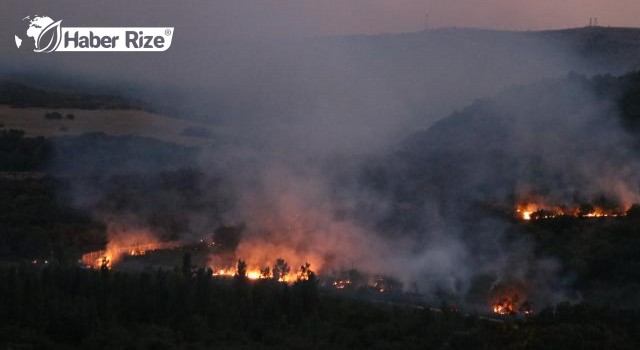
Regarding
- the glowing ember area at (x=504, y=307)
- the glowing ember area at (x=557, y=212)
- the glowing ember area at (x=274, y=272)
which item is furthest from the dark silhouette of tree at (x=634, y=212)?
the glowing ember area at (x=274, y=272)

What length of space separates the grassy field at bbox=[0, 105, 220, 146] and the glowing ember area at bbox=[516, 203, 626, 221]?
1788 centimetres

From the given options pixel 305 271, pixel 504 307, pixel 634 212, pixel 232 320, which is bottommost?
pixel 232 320

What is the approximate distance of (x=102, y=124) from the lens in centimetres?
4531

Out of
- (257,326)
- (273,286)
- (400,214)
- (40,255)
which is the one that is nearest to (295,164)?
(400,214)

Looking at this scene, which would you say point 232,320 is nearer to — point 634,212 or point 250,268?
point 250,268

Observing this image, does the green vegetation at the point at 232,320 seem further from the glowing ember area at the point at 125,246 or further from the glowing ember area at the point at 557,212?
the glowing ember area at the point at 557,212

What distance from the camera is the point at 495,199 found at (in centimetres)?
2983

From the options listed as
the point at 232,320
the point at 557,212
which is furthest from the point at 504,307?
the point at 557,212

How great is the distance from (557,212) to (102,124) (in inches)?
892

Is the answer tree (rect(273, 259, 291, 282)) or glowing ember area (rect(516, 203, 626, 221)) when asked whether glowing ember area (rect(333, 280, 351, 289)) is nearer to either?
tree (rect(273, 259, 291, 282))

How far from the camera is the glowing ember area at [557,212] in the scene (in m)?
27.8

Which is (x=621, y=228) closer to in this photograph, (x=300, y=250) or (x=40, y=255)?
(x=300, y=250)

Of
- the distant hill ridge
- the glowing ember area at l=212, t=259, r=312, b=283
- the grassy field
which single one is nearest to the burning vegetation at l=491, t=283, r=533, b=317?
the glowing ember area at l=212, t=259, r=312, b=283

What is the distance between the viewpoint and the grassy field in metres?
43.0
